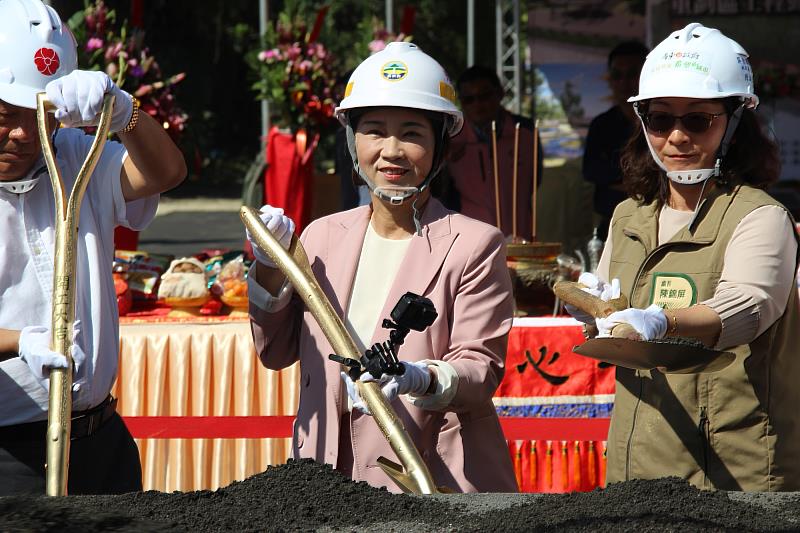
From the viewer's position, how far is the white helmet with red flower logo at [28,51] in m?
2.38

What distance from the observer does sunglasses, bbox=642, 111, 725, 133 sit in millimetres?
2510

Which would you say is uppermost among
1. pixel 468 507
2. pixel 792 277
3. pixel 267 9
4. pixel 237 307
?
pixel 267 9

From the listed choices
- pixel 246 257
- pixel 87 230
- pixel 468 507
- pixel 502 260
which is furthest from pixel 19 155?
pixel 246 257

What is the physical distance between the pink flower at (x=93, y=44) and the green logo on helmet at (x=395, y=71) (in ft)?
10.2

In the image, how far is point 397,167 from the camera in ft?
8.21

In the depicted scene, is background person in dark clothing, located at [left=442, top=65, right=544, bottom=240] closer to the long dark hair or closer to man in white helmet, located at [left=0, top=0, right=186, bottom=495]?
the long dark hair

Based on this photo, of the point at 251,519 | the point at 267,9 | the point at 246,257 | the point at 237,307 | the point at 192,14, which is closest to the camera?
the point at 251,519

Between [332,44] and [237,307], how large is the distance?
22244 millimetres

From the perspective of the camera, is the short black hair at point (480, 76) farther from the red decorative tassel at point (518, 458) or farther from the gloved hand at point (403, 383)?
the gloved hand at point (403, 383)

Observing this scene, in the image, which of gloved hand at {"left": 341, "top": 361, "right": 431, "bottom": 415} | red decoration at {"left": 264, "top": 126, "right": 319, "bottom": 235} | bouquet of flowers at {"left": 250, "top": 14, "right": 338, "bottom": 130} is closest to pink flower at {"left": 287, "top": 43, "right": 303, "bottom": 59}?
bouquet of flowers at {"left": 250, "top": 14, "right": 338, "bottom": 130}

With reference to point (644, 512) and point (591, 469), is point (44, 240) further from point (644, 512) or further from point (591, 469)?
point (591, 469)

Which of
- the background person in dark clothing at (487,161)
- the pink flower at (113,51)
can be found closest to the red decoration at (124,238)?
the pink flower at (113,51)

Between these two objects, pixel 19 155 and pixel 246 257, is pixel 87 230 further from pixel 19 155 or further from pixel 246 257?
pixel 246 257

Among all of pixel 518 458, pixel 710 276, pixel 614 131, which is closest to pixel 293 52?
pixel 614 131
